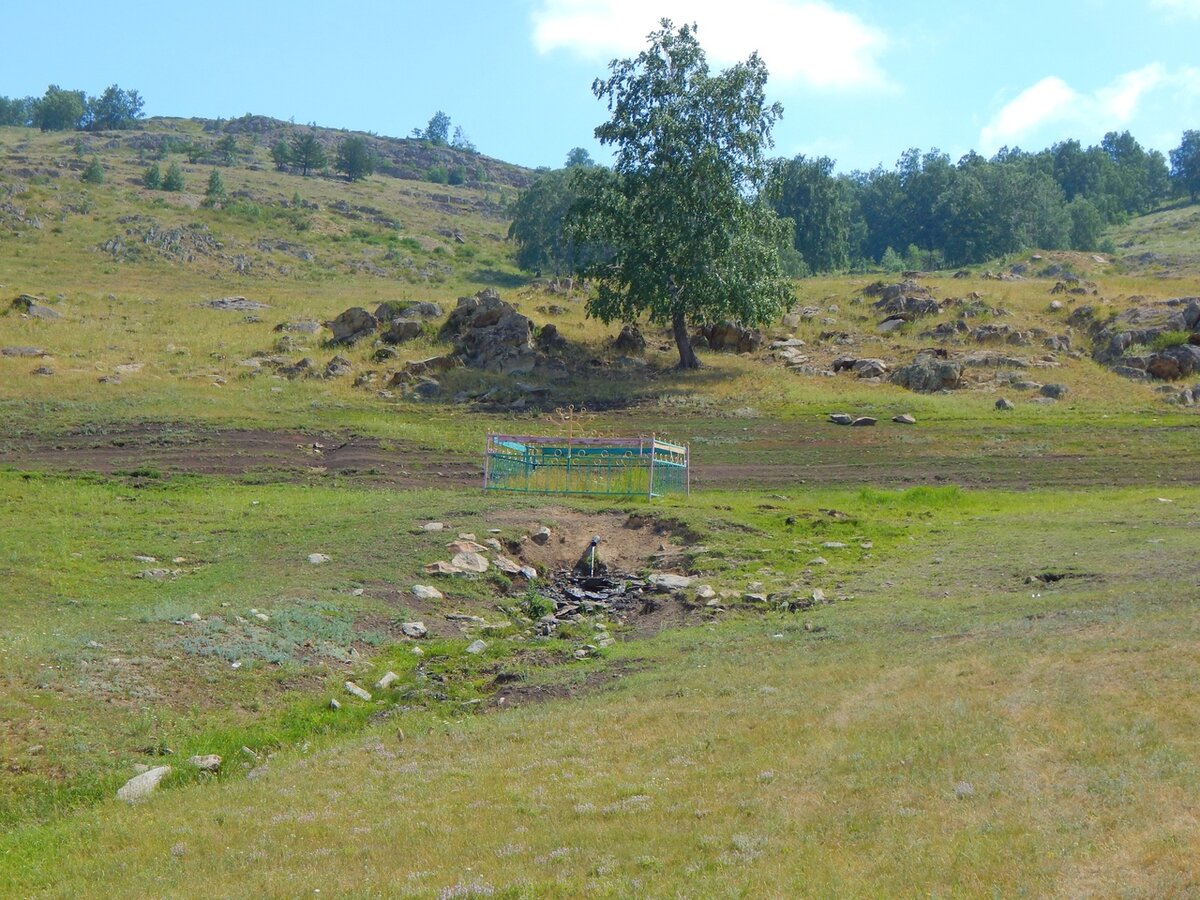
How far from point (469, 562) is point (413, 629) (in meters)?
3.79

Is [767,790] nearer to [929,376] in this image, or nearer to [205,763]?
[205,763]

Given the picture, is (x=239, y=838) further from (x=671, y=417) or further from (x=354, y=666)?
(x=671, y=417)

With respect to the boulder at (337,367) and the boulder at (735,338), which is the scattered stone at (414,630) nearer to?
the boulder at (337,367)

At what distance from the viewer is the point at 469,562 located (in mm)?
23031

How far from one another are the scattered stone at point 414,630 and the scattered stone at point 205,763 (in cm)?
588

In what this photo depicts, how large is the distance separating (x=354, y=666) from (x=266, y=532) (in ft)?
28.2

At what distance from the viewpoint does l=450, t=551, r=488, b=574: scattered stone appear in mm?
22734

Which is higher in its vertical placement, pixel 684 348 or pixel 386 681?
pixel 684 348

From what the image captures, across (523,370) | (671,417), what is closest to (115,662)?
(671,417)

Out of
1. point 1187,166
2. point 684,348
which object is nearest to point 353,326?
point 684,348

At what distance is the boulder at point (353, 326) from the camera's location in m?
55.5

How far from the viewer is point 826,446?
133 ft

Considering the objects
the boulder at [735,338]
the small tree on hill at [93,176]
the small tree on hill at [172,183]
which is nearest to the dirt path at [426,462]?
the boulder at [735,338]

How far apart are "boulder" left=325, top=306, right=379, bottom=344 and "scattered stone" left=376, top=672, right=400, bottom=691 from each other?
3989 cm
